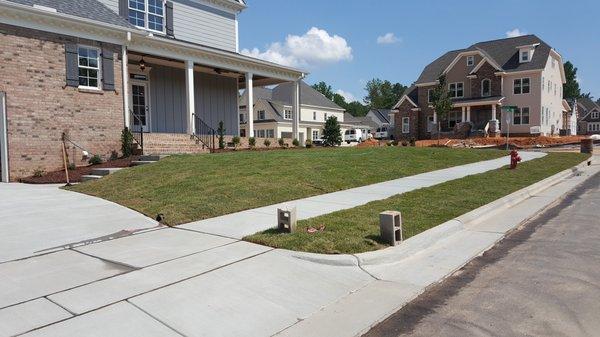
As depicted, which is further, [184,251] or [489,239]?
[489,239]

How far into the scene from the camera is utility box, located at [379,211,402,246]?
587 centimetres

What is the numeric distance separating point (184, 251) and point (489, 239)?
4390mm

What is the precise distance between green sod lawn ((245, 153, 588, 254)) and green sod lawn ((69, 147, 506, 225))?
6.50ft

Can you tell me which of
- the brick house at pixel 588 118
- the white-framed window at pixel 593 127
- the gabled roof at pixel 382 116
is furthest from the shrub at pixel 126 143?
the white-framed window at pixel 593 127

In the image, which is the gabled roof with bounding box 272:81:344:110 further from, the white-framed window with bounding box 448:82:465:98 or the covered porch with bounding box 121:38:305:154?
the covered porch with bounding box 121:38:305:154

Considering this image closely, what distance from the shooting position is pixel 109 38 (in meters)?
16.3

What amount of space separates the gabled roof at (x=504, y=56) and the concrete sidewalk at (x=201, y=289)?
41859 mm

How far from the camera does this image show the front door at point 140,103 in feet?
65.6

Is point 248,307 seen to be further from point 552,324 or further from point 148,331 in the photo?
point 552,324

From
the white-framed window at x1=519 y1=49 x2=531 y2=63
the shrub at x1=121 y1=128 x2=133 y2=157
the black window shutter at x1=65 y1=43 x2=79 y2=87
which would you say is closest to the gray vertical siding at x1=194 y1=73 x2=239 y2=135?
the shrub at x1=121 y1=128 x2=133 y2=157

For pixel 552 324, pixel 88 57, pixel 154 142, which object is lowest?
pixel 552 324

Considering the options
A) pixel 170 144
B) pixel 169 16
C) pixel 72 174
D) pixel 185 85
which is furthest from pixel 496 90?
pixel 72 174

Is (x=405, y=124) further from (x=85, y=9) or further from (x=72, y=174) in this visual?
(x=72, y=174)

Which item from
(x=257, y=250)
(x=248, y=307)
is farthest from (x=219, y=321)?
(x=257, y=250)
